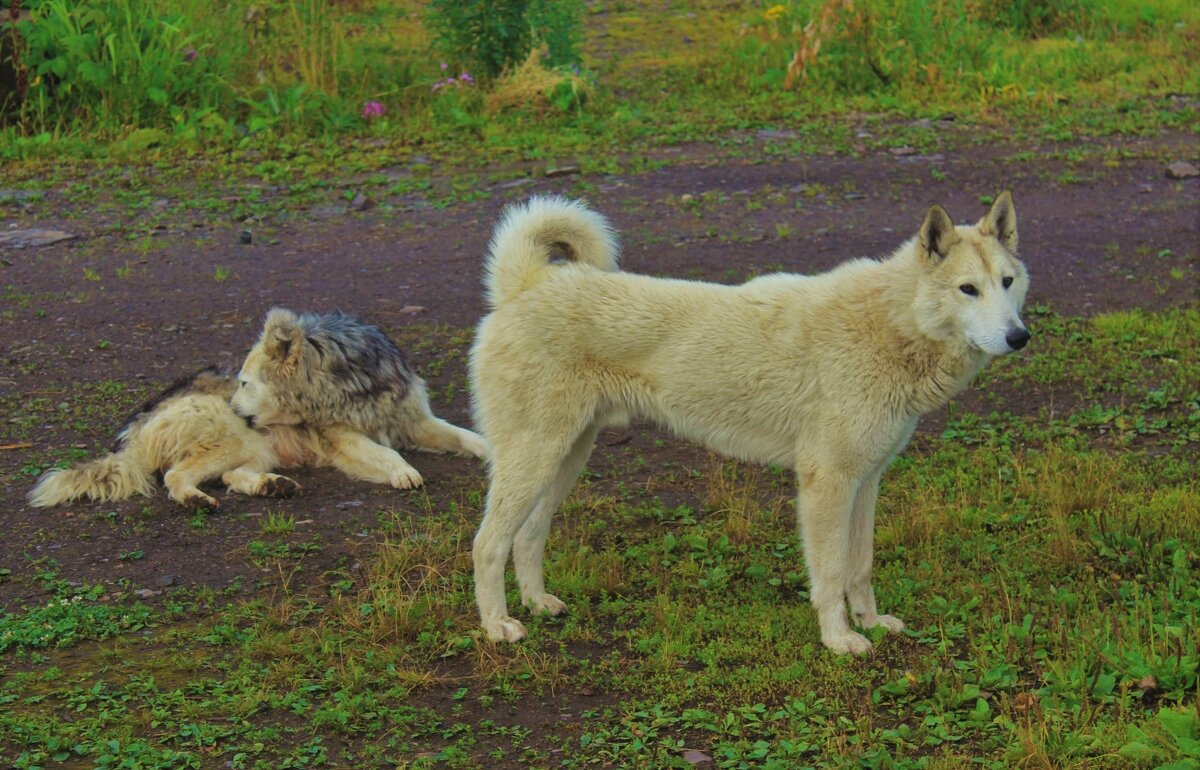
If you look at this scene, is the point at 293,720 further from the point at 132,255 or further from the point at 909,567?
the point at 132,255

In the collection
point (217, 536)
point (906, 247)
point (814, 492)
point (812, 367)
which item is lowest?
point (217, 536)

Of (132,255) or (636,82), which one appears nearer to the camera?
(132,255)

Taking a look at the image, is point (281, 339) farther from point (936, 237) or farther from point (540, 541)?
point (936, 237)

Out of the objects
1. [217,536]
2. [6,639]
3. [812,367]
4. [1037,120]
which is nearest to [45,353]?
[217,536]

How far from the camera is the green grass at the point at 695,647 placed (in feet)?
13.6

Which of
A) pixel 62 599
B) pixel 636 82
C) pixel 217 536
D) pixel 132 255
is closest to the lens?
pixel 62 599

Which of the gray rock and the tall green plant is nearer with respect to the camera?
the gray rock

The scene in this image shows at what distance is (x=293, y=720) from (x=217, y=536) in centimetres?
183

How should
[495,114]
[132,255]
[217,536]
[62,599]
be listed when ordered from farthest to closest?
[495,114] → [132,255] → [217,536] → [62,599]

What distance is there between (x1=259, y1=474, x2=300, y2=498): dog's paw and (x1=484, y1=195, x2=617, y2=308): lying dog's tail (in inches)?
73.5

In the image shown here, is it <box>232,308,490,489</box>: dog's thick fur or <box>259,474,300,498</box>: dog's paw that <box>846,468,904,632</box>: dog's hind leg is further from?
<box>259,474,300,498</box>: dog's paw

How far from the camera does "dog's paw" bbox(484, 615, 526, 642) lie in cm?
495

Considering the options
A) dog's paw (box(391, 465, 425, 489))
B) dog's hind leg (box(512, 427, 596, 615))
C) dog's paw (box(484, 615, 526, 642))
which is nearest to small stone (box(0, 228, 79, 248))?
dog's paw (box(391, 465, 425, 489))

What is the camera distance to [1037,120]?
12242mm
